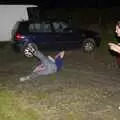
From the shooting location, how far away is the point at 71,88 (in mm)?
13461

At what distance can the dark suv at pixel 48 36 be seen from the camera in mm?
21375

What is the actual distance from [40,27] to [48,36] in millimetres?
640

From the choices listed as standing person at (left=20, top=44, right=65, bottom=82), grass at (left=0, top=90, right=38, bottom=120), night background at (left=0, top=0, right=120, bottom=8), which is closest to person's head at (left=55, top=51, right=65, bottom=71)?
standing person at (left=20, top=44, right=65, bottom=82)

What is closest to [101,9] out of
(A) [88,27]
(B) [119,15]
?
(B) [119,15]

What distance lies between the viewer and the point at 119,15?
31750mm

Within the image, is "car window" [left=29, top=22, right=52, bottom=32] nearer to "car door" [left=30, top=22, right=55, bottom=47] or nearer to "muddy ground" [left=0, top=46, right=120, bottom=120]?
"car door" [left=30, top=22, right=55, bottom=47]

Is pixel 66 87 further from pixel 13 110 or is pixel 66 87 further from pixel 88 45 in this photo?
pixel 88 45

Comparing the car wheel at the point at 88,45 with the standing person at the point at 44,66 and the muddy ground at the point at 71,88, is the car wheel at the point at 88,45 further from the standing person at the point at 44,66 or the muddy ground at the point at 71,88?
the standing person at the point at 44,66

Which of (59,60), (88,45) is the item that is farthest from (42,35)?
(59,60)

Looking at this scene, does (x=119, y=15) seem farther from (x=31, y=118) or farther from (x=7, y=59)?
(x=31, y=118)

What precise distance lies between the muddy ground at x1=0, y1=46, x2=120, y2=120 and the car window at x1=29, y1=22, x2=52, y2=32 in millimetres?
1783

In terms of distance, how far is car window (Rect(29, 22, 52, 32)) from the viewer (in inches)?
854

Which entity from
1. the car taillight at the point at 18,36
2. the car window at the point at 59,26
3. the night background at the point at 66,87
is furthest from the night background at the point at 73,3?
the car taillight at the point at 18,36

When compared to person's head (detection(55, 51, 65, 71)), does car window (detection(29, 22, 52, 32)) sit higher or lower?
lower
